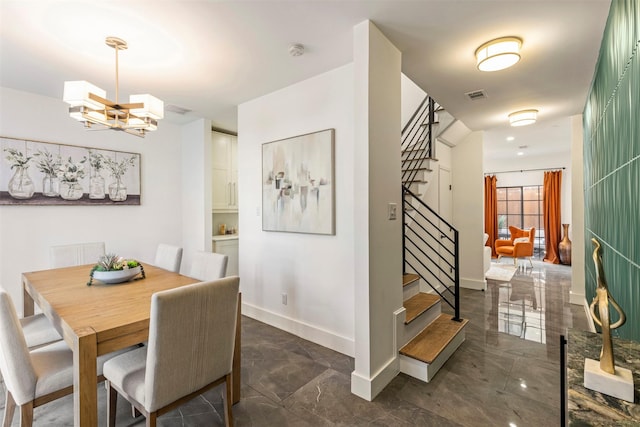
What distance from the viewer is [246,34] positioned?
7.39 feet

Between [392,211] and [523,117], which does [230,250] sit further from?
[523,117]

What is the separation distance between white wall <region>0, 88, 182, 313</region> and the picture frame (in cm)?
207

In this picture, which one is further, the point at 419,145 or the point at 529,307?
the point at 419,145

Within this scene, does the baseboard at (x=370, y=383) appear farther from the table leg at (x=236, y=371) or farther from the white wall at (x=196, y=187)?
the white wall at (x=196, y=187)

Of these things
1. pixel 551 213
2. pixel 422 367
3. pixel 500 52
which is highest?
pixel 500 52

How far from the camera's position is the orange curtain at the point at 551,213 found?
24.9ft

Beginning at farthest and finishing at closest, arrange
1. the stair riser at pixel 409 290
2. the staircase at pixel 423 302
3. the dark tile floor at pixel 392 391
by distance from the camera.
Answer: the stair riser at pixel 409 290
the staircase at pixel 423 302
the dark tile floor at pixel 392 391

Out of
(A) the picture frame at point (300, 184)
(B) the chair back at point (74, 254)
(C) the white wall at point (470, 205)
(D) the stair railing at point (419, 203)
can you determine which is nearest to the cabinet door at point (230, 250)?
(A) the picture frame at point (300, 184)

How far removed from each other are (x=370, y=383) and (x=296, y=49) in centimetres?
261

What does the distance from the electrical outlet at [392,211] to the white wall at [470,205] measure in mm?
3309

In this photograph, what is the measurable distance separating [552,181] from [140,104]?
9.25m

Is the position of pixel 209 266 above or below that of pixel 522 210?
below

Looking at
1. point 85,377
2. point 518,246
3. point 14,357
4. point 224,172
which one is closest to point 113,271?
point 14,357

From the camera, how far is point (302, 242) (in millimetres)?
3109
